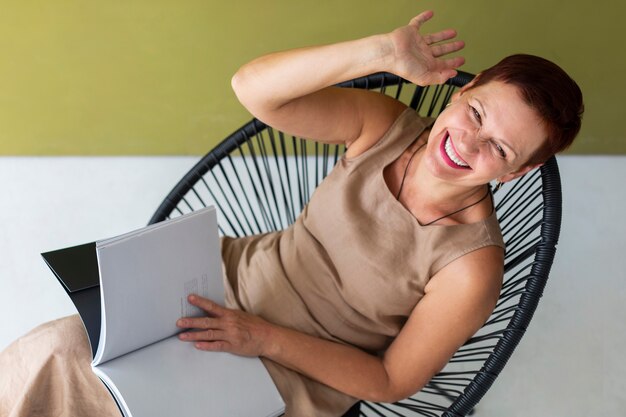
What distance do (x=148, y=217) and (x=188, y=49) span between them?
0.55 metres

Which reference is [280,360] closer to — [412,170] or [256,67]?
[412,170]

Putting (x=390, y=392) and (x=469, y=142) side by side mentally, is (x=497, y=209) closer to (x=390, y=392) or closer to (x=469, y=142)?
(x=469, y=142)

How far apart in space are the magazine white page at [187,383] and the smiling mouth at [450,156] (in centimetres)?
51

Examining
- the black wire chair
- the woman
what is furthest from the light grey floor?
the woman

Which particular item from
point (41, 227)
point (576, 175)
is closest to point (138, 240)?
point (41, 227)

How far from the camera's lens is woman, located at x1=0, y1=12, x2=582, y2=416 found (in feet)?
3.92

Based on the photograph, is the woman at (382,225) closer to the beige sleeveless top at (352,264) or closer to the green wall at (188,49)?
the beige sleeveless top at (352,264)

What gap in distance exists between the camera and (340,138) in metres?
1.42

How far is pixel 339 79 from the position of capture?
4.08 ft

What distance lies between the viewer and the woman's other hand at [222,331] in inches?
51.8

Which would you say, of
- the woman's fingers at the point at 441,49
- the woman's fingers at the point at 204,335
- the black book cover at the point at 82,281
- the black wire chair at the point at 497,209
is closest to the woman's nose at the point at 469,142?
→ the woman's fingers at the point at 441,49

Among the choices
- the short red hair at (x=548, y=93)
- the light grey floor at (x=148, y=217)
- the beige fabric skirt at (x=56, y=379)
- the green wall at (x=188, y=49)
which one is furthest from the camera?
the light grey floor at (x=148, y=217)

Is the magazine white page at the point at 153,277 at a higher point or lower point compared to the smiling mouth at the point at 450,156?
lower

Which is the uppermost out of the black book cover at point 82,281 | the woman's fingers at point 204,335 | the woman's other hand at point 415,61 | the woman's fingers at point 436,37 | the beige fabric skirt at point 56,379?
the woman's fingers at point 436,37
